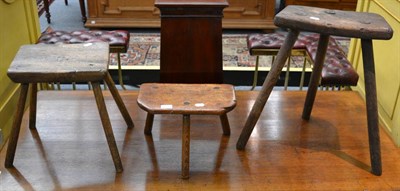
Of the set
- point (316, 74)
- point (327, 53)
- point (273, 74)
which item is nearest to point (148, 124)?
point (273, 74)

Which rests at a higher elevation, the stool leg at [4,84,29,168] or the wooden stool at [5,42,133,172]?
the wooden stool at [5,42,133,172]

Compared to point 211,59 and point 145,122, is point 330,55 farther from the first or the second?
point 145,122

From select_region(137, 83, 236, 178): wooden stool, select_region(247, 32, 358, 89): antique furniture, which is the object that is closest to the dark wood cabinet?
select_region(247, 32, 358, 89): antique furniture

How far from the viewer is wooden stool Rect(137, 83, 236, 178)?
151 centimetres

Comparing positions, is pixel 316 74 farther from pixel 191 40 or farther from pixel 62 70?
pixel 62 70

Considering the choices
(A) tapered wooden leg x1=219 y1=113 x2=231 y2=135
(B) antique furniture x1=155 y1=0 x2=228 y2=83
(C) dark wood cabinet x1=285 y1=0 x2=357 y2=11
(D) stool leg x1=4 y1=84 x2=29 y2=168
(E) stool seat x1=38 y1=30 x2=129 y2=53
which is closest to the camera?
(D) stool leg x1=4 y1=84 x2=29 y2=168

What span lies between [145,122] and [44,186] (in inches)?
22.2

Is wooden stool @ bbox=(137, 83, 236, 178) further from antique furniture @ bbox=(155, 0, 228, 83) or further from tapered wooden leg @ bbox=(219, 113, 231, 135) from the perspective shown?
antique furniture @ bbox=(155, 0, 228, 83)

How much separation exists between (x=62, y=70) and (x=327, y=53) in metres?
1.60

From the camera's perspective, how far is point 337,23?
1491 mm

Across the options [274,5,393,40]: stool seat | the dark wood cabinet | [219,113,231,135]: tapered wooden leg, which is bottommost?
[219,113,231,135]: tapered wooden leg

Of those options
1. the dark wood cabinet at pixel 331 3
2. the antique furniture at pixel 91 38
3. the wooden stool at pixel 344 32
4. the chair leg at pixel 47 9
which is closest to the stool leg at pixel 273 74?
the wooden stool at pixel 344 32

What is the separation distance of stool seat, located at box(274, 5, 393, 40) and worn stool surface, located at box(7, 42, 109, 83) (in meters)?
0.73

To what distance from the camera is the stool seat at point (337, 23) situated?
4.74 ft
